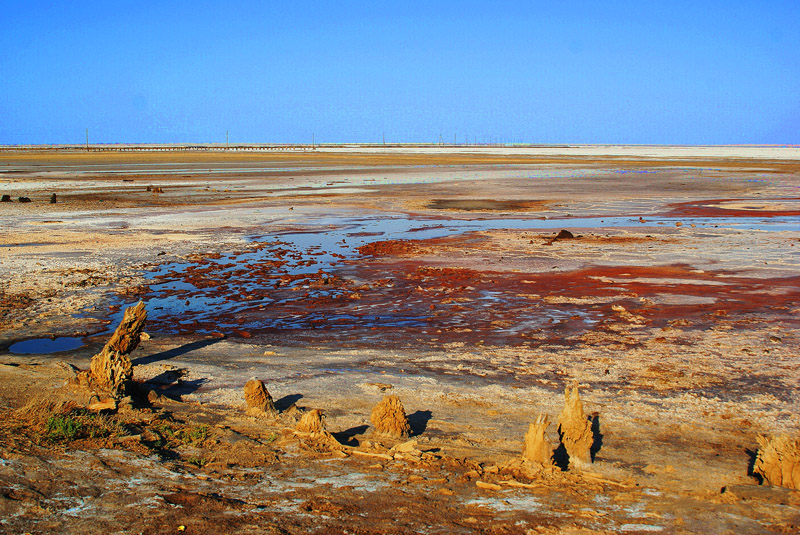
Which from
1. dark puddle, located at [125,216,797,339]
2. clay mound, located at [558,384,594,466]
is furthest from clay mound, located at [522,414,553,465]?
dark puddle, located at [125,216,797,339]

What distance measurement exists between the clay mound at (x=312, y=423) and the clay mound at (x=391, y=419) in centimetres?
42

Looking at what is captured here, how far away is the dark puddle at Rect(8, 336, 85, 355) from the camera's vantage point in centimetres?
837

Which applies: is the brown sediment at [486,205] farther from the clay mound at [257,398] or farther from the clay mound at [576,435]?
the clay mound at [576,435]

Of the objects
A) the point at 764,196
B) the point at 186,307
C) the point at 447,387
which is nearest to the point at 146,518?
the point at 447,387

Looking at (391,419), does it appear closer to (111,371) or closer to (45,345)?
(111,371)

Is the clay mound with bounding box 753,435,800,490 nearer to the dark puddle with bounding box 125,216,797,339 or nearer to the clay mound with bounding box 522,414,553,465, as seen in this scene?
the clay mound with bounding box 522,414,553,465

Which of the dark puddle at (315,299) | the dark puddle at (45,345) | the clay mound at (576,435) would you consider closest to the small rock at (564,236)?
the dark puddle at (315,299)

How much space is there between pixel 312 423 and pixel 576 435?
1940 millimetres

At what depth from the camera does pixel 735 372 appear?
7.36 meters

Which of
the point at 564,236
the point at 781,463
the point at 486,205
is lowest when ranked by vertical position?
the point at 781,463

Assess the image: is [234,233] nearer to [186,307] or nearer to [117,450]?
[186,307]

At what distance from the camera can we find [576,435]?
17.5 ft

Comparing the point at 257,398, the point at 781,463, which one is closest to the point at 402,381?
the point at 257,398

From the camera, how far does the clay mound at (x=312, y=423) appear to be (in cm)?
570
